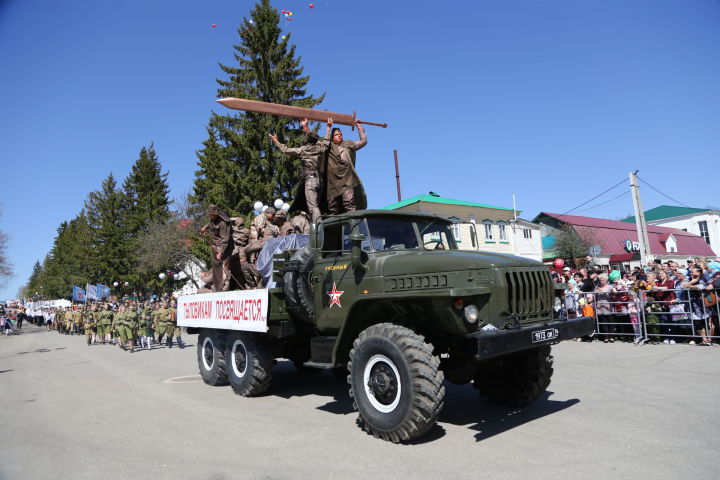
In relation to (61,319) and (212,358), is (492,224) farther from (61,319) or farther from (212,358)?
(61,319)

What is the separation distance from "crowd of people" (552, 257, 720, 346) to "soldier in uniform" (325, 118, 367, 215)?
514 cm

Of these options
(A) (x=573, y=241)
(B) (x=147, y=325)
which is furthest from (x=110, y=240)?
(A) (x=573, y=241)

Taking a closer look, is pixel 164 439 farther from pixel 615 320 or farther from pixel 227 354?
pixel 615 320

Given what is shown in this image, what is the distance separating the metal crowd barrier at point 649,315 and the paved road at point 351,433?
195 centimetres

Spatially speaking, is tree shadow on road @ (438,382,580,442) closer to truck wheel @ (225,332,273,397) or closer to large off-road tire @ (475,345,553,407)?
large off-road tire @ (475,345,553,407)

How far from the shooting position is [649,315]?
1117 cm

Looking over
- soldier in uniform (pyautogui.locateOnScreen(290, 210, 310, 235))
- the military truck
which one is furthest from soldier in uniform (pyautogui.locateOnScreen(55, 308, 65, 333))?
the military truck

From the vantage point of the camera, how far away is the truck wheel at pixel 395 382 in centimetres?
445

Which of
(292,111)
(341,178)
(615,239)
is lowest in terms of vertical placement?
(341,178)

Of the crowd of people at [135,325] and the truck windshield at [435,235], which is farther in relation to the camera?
the crowd of people at [135,325]

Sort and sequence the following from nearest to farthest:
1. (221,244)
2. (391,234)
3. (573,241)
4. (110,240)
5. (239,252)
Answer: (391,234)
(221,244)
(239,252)
(573,241)
(110,240)

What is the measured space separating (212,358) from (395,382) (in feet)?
16.6

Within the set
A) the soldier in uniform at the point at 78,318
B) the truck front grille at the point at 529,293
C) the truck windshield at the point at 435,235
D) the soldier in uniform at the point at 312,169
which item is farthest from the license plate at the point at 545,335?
the soldier in uniform at the point at 78,318

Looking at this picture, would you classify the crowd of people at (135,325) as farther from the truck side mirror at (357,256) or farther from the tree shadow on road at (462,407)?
the truck side mirror at (357,256)
